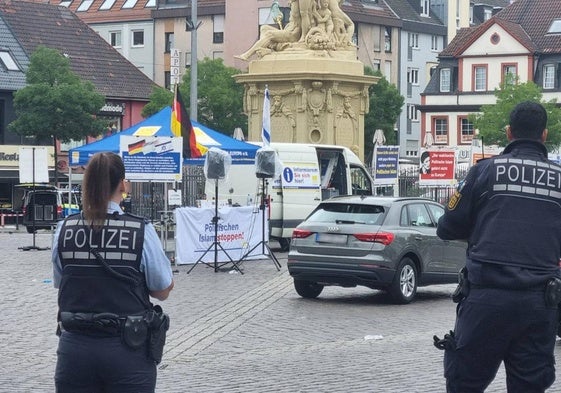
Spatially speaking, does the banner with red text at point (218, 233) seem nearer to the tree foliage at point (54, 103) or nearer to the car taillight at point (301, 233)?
the car taillight at point (301, 233)

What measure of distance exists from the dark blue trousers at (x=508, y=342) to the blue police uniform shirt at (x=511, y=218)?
3.8 inches

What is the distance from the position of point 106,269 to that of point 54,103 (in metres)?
55.8

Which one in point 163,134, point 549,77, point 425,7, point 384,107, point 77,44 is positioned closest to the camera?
point 163,134

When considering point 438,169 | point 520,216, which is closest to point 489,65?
point 438,169

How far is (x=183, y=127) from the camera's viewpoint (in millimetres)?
28516

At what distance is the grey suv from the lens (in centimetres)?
1906

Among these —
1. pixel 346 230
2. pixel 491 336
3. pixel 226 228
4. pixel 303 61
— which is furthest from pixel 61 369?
pixel 303 61

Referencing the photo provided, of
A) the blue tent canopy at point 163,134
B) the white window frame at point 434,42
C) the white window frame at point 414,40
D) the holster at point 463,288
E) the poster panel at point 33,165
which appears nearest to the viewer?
the holster at point 463,288

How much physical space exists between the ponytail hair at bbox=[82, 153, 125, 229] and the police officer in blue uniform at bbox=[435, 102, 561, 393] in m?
1.80

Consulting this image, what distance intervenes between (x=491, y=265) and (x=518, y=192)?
401 millimetres

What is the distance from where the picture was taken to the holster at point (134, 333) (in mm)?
6504

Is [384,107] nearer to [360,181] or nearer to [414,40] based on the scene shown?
[414,40]

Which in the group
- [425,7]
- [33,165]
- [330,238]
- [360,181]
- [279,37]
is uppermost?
[425,7]

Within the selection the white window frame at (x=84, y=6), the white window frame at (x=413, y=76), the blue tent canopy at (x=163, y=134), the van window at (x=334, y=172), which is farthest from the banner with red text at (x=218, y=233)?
the white window frame at (x=413, y=76)
